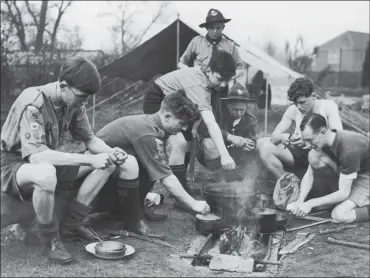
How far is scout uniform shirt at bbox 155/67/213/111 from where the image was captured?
4.71 m

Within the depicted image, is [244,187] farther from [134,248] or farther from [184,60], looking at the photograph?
[184,60]

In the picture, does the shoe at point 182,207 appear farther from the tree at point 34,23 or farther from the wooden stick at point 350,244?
the tree at point 34,23

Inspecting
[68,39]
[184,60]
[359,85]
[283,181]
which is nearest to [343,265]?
[283,181]

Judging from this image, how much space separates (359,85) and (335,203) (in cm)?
2956

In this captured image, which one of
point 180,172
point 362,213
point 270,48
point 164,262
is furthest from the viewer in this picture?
point 270,48

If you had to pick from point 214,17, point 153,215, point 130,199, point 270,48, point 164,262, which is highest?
point 270,48

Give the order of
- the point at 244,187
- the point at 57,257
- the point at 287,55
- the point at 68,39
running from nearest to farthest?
the point at 57,257, the point at 244,187, the point at 68,39, the point at 287,55

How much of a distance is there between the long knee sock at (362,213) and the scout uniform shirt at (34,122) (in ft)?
9.04

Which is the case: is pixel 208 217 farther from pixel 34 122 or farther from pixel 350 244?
pixel 34 122

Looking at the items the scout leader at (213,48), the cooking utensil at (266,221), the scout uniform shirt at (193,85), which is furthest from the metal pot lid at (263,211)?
the scout leader at (213,48)

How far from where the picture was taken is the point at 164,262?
138 inches

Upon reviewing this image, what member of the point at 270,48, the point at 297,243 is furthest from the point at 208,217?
the point at 270,48

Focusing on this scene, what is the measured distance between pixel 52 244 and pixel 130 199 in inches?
31.1

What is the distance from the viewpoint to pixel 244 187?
4398mm
